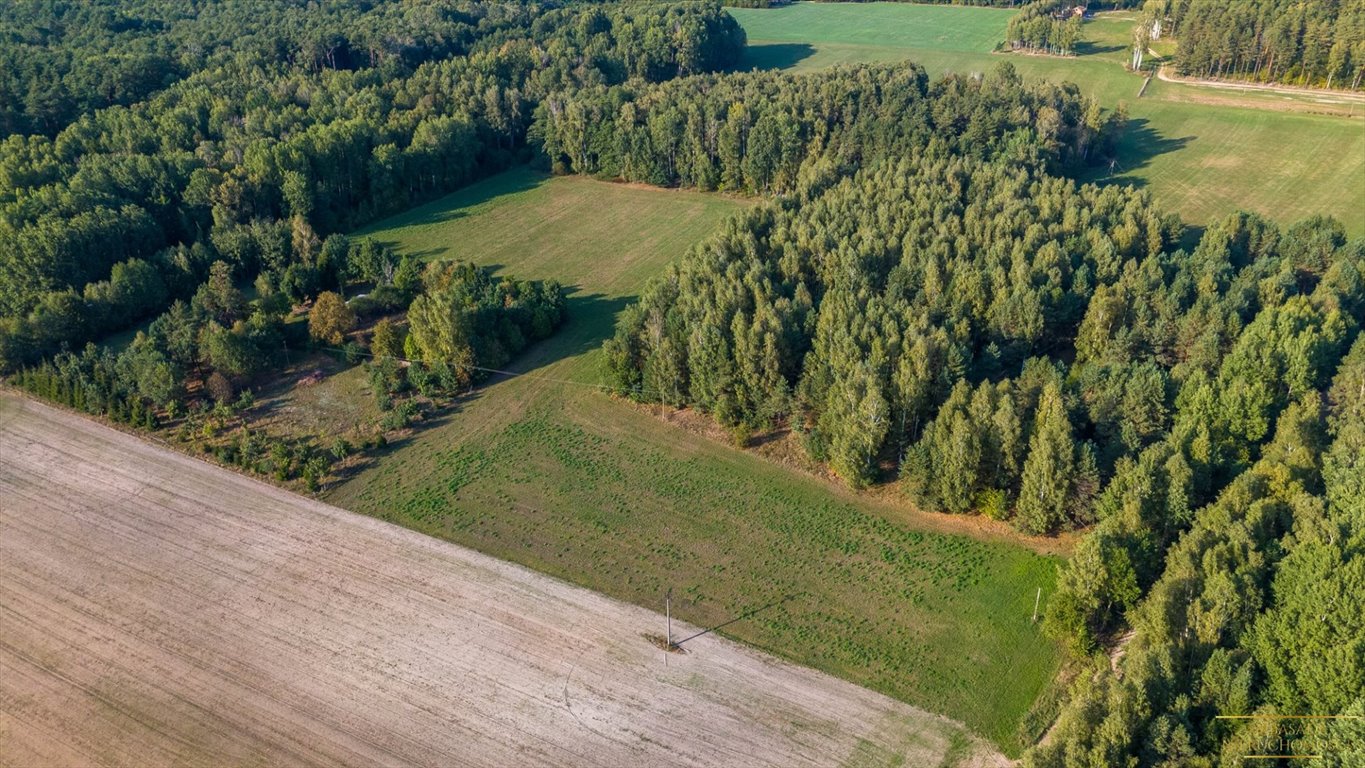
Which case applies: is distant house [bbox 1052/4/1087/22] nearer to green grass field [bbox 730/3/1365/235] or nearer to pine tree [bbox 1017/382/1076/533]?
green grass field [bbox 730/3/1365/235]

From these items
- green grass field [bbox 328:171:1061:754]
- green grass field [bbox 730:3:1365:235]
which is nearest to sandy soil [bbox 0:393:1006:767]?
green grass field [bbox 328:171:1061:754]

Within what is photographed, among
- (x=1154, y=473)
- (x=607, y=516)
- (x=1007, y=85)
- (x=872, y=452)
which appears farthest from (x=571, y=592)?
(x=1007, y=85)

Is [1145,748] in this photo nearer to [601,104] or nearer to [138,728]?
[138,728]

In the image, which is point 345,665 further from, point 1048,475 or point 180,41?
point 180,41

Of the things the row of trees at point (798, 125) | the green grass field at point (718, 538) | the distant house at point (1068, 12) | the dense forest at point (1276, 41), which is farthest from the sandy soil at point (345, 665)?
the distant house at point (1068, 12)

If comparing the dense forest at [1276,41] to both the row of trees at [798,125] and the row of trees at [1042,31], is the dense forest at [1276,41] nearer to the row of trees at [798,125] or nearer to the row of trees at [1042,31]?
the row of trees at [1042,31]
